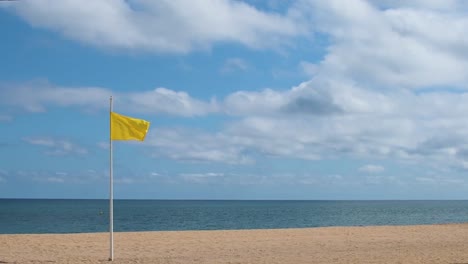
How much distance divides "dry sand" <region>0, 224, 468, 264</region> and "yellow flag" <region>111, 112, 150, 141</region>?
3.09 metres

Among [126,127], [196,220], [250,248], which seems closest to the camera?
A: [126,127]

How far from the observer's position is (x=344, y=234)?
22.9 m

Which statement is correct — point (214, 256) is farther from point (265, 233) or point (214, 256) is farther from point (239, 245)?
point (265, 233)

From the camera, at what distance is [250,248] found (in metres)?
17.3

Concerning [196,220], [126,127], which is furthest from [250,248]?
[196,220]

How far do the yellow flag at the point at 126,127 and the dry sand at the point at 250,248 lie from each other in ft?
10.1

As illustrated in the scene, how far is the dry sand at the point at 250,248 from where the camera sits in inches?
578

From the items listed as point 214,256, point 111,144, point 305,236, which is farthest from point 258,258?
point 305,236

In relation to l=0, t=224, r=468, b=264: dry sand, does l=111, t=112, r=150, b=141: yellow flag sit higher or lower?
higher

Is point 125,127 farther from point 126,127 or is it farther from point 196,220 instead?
point 196,220

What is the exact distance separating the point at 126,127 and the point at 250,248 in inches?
228

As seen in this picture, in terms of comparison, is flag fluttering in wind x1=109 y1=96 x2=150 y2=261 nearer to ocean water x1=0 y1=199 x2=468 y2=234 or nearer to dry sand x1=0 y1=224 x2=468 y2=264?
dry sand x1=0 y1=224 x2=468 y2=264

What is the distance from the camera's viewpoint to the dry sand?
48.1 feet

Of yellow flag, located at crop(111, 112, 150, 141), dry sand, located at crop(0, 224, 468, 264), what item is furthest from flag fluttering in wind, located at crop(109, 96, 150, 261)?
dry sand, located at crop(0, 224, 468, 264)
